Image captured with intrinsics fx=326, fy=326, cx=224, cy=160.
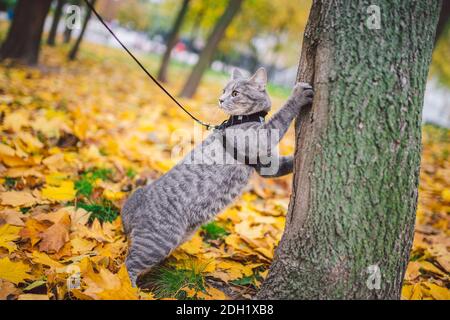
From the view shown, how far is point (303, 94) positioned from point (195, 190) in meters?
1.24

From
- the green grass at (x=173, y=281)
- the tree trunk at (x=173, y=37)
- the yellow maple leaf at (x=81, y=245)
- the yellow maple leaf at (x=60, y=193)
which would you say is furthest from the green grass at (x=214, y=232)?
the tree trunk at (x=173, y=37)

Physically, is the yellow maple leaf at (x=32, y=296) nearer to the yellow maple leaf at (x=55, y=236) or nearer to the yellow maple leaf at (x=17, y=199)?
the yellow maple leaf at (x=55, y=236)

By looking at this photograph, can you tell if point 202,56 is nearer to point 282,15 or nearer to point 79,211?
point 79,211

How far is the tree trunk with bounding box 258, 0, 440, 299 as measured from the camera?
Result: 1903 mm

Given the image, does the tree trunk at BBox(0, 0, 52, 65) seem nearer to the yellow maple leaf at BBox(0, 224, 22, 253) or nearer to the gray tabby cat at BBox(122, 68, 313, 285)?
the yellow maple leaf at BBox(0, 224, 22, 253)

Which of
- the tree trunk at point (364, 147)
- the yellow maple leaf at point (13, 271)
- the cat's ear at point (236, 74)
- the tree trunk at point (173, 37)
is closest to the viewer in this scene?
the tree trunk at point (364, 147)

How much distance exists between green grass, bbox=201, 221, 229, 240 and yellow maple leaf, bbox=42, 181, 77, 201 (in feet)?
4.58

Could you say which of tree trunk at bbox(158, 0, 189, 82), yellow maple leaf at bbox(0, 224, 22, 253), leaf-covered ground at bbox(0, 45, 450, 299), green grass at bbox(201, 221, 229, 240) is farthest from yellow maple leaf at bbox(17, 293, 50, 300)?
tree trunk at bbox(158, 0, 189, 82)

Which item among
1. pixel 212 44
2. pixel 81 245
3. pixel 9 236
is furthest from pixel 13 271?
pixel 212 44

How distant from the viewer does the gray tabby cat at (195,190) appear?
2.61 meters

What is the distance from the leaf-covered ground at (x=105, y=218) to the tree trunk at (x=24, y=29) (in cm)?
289

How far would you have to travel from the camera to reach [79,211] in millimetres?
3107
